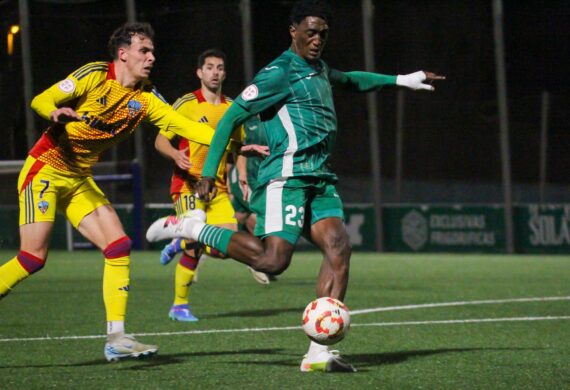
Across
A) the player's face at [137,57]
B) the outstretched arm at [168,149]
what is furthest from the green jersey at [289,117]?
the outstretched arm at [168,149]

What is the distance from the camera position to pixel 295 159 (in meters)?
6.20

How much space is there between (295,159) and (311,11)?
2.52 feet

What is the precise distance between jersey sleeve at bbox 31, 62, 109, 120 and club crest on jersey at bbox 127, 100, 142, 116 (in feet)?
0.68

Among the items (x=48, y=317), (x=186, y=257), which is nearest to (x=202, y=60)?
(x=186, y=257)

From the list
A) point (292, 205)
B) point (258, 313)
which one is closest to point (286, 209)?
point (292, 205)

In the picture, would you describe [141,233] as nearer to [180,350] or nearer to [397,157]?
[397,157]

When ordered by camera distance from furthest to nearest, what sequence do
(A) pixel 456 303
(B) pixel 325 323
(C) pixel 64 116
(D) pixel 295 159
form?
(A) pixel 456 303
(D) pixel 295 159
(B) pixel 325 323
(C) pixel 64 116

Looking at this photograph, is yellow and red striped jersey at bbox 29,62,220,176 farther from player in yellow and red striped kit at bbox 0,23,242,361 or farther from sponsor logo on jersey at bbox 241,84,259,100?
sponsor logo on jersey at bbox 241,84,259,100

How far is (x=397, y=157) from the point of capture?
65.5ft

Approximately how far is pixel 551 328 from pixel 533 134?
11439 mm

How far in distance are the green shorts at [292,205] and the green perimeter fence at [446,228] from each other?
11842mm

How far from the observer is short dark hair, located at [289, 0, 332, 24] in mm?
6184

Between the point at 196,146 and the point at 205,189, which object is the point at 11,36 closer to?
the point at 196,146

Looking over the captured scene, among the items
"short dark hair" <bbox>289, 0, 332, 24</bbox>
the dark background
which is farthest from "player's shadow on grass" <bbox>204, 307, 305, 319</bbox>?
the dark background
